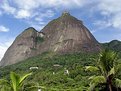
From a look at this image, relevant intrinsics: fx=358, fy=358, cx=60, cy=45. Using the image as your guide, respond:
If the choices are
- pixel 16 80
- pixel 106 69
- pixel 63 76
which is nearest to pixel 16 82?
pixel 16 80

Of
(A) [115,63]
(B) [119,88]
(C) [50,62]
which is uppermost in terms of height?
(C) [50,62]

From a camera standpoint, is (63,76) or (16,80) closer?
(16,80)

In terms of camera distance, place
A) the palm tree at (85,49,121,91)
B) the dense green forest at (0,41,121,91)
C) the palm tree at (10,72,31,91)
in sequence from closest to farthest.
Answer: the palm tree at (10,72,31,91)
the palm tree at (85,49,121,91)
the dense green forest at (0,41,121,91)

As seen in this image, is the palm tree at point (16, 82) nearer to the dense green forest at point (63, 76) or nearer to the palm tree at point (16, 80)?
the palm tree at point (16, 80)

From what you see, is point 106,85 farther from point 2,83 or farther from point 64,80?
point 64,80

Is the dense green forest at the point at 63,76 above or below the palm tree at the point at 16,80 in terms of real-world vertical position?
above

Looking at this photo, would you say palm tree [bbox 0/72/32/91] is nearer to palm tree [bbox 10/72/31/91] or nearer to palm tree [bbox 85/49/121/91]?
palm tree [bbox 10/72/31/91]

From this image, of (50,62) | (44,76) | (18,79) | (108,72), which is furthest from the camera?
(50,62)

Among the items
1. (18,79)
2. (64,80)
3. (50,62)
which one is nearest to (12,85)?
(18,79)

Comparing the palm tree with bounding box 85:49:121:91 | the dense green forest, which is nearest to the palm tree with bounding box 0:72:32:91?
the dense green forest

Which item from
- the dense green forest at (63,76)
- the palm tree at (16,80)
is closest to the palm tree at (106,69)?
the dense green forest at (63,76)

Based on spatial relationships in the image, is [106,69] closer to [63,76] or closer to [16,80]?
[16,80]
